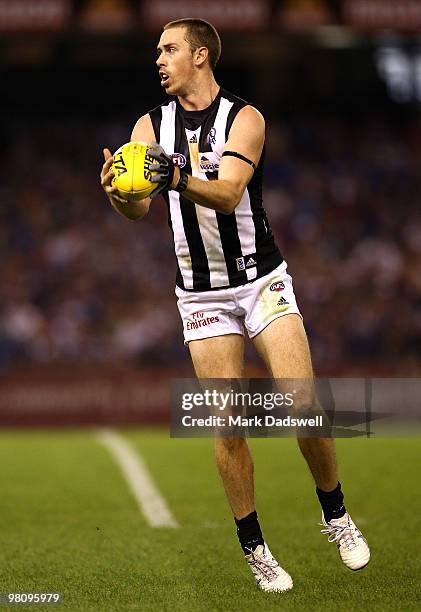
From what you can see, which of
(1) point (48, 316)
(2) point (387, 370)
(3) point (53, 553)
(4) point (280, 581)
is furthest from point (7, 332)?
(4) point (280, 581)

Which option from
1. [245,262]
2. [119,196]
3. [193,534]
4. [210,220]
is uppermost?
[119,196]

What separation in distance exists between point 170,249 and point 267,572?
45.8 ft

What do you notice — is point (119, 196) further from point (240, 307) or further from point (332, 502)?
point (332, 502)

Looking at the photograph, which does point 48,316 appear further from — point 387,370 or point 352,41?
point 352,41

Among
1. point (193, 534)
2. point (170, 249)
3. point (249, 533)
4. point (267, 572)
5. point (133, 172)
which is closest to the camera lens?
point (133, 172)

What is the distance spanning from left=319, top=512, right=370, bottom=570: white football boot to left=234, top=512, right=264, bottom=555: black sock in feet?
1.11

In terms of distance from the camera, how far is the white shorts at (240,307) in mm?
5285

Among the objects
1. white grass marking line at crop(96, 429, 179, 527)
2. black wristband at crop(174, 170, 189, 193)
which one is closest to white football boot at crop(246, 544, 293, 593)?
black wristband at crop(174, 170, 189, 193)

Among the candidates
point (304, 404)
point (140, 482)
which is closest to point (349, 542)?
point (304, 404)

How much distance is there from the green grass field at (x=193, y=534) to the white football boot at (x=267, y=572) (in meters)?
0.07

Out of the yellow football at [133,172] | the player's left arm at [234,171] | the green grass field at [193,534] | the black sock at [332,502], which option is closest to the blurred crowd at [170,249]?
the green grass field at [193,534]

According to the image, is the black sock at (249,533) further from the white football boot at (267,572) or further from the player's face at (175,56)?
the player's face at (175,56)

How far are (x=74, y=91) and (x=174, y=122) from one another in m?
16.1

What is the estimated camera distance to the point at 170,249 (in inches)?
744
